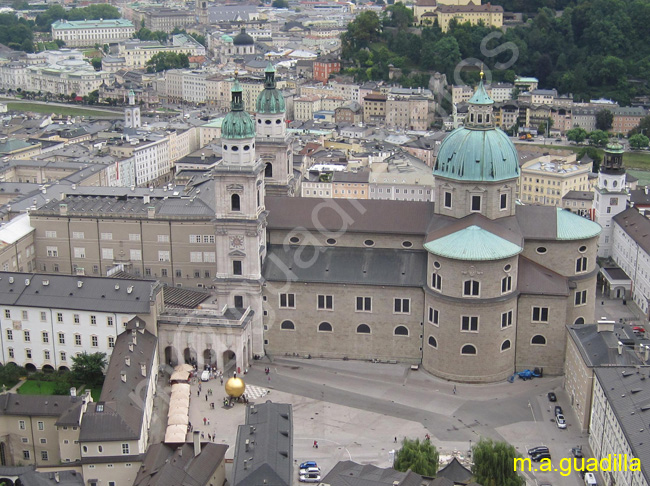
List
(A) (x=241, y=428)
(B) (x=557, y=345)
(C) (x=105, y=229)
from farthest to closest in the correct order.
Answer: (C) (x=105, y=229) < (B) (x=557, y=345) < (A) (x=241, y=428)

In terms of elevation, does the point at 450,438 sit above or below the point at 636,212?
below

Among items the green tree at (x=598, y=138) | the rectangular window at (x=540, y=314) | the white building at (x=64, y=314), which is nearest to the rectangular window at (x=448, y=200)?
the rectangular window at (x=540, y=314)

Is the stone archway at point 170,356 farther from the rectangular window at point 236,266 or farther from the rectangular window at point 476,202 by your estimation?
the rectangular window at point 476,202

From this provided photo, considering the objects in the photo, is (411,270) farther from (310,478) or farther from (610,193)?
(610,193)

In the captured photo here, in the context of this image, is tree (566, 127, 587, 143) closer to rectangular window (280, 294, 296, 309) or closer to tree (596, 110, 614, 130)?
tree (596, 110, 614, 130)

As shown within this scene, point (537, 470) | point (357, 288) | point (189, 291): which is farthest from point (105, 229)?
point (537, 470)

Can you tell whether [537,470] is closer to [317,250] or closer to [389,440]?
[389,440]

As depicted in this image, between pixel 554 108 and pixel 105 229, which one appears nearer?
pixel 105 229
